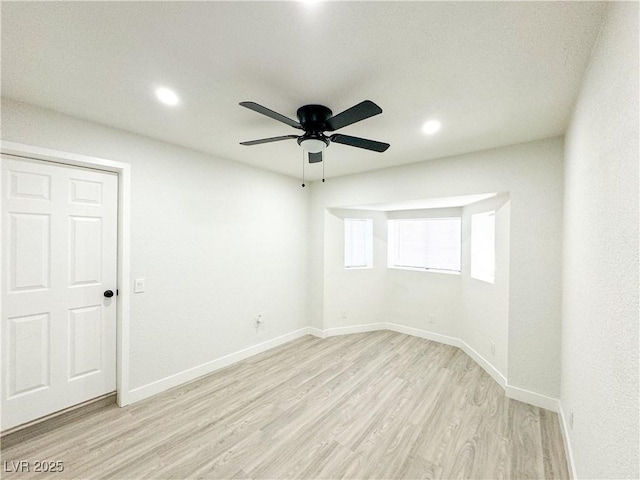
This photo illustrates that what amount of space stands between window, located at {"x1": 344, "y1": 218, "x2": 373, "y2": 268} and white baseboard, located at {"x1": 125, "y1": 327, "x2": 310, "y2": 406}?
1.57m

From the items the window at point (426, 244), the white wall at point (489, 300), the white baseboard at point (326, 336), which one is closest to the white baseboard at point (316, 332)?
the white baseboard at point (326, 336)

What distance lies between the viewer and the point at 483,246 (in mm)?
3463

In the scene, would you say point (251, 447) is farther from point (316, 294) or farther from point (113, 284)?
point (316, 294)

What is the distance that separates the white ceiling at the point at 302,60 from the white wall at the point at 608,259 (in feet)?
0.93

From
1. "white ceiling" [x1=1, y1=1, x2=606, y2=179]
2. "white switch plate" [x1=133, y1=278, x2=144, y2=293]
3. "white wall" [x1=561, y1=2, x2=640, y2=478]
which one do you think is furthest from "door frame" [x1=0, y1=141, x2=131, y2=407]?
"white wall" [x1=561, y1=2, x2=640, y2=478]

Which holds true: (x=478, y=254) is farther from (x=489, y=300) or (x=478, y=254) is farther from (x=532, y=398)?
(x=532, y=398)

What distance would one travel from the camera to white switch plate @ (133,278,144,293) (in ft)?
8.45

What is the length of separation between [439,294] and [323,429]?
108 inches

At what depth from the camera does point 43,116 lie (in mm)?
2078

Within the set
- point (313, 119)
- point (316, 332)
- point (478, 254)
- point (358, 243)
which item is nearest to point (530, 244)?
point (478, 254)

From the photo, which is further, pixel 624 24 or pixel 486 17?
pixel 486 17

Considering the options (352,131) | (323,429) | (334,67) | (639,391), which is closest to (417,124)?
(352,131)

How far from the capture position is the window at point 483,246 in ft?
10.6

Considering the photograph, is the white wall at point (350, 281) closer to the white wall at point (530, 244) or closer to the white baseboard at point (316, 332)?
the white baseboard at point (316, 332)
